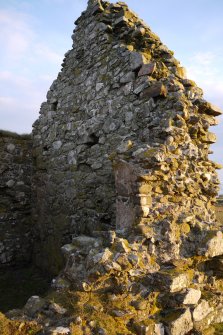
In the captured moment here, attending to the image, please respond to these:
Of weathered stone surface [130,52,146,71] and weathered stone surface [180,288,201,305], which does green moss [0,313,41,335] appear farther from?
weathered stone surface [130,52,146,71]

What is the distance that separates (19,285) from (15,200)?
2031 mm

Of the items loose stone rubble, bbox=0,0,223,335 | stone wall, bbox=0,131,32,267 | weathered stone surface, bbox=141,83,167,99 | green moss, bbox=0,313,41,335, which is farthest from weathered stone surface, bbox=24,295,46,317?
stone wall, bbox=0,131,32,267

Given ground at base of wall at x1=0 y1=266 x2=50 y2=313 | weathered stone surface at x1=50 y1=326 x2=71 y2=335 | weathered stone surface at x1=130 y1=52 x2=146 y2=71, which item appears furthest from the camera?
ground at base of wall at x1=0 y1=266 x2=50 y2=313

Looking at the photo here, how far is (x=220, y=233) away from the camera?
4.97 meters

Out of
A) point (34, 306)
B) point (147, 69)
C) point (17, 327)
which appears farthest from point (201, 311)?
point (147, 69)

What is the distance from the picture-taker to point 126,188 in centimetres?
471

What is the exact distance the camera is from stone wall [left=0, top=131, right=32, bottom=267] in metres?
7.93

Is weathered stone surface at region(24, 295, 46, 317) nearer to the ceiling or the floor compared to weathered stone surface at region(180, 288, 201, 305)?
nearer to the floor

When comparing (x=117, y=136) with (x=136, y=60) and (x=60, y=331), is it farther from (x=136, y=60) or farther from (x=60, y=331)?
(x=60, y=331)

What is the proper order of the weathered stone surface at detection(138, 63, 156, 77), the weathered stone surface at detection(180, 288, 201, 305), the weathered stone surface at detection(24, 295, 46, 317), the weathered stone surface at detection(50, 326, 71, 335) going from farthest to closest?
the weathered stone surface at detection(138, 63, 156, 77)
the weathered stone surface at detection(180, 288, 201, 305)
the weathered stone surface at detection(24, 295, 46, 317)
the weathered stone surface at detection(50, 326, 71, 335)

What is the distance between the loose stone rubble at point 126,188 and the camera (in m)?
3.82

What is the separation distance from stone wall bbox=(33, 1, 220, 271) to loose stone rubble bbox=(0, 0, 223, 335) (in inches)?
0.8

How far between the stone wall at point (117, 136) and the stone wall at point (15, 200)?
1.05ft

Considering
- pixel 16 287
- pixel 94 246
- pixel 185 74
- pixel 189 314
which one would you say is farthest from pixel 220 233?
pixel 16 287
